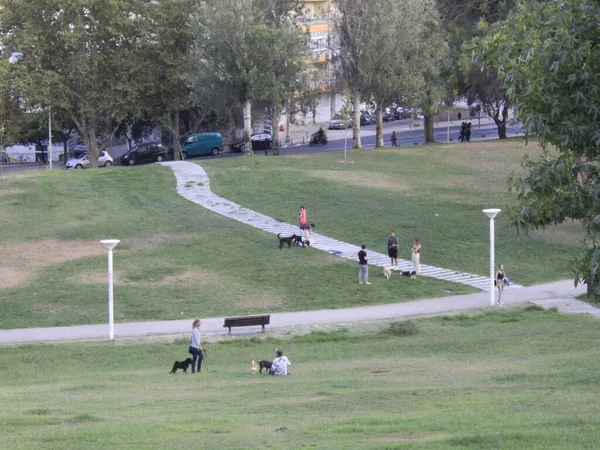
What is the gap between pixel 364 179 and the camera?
46.9 m

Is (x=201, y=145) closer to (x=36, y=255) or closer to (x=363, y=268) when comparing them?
(x=36, y=255)

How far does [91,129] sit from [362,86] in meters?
17.7

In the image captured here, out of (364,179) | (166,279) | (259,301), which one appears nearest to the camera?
(259,301)

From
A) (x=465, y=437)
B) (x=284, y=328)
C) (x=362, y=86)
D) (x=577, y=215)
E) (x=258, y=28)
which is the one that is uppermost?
(x=258, y=28)

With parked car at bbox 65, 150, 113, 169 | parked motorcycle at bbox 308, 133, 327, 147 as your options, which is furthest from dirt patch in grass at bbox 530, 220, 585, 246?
parked car at bbox 65, 150, 113, 169

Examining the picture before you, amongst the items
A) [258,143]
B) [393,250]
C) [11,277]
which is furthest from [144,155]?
[393,250]

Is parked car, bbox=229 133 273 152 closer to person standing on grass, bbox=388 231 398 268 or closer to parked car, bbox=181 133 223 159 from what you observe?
parked car, bbox=181 133 223 159

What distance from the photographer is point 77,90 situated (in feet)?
188

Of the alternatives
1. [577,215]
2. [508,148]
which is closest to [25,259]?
[577,215]

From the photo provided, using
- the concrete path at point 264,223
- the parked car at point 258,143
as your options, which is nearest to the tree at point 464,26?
the concrete path at point 264,223

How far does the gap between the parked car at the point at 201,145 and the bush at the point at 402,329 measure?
44.6 m

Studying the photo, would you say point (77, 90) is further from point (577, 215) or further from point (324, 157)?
point (577, 215)

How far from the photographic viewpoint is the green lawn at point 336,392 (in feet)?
36.3

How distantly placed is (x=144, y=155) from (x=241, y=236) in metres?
30.4
